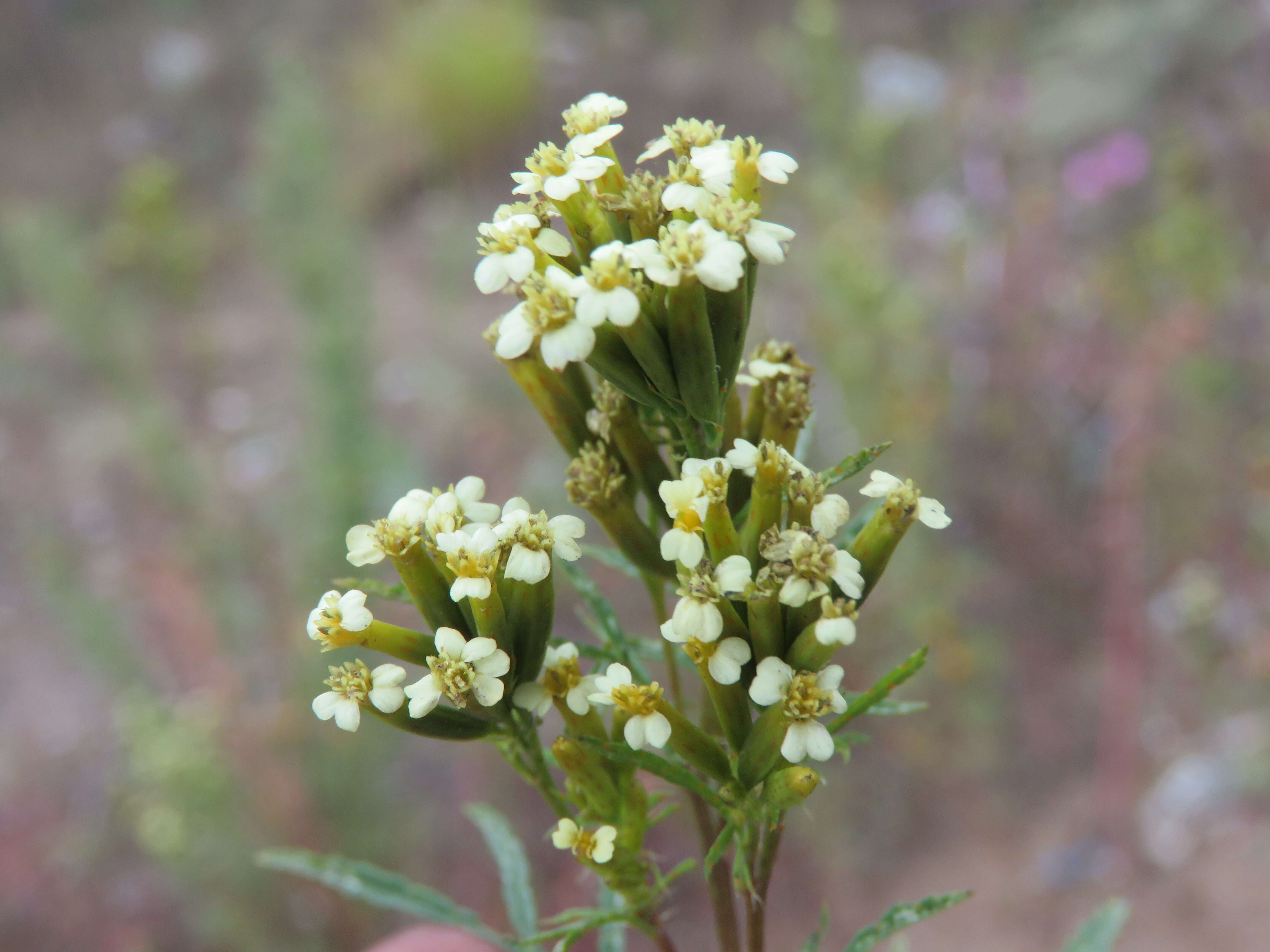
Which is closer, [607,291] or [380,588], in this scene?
[607,291]

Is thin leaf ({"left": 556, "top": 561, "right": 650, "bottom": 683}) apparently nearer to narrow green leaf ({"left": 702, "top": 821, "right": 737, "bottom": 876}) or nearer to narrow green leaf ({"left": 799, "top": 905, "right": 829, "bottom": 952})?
narrow green leaf ({"left": 702, "top": 821, "right": 737, "bottom": 876})

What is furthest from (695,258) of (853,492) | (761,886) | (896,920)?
(853,492)

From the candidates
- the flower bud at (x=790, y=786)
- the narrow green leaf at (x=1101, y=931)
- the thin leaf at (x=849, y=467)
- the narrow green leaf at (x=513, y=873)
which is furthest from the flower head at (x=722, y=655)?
the narrow green leaf at (x=1101, y=931)

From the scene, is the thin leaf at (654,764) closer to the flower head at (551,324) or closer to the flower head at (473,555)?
the flower head at (473,555)

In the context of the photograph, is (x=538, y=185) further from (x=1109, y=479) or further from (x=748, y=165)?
(x=1109, y=479)

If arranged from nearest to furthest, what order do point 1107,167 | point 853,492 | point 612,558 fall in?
point 612,558 → point 853,492 → point 1107,167

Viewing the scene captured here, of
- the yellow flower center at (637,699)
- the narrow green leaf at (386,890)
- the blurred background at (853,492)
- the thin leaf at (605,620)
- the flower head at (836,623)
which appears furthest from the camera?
the blurred background at (853,492)

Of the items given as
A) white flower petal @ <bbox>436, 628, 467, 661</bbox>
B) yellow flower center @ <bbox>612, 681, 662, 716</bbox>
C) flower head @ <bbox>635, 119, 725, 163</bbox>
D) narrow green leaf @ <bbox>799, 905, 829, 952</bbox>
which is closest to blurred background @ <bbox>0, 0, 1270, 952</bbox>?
narrow green leaf @ <bbox>799, 905, 829, 952</bbox>

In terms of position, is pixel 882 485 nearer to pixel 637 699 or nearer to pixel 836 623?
pixel 836 623
